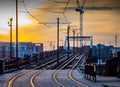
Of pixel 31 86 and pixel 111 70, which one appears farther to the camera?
pixel 111 70

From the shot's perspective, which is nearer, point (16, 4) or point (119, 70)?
point (119, 70)

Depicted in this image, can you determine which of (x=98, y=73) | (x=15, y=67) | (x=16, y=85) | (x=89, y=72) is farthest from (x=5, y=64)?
(x=16, y=85)

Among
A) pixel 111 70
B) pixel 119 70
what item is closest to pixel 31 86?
pixel 119 70

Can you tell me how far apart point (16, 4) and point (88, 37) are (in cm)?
11179

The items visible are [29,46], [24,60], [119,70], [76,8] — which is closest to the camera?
[119,70]

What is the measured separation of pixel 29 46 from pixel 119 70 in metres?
161

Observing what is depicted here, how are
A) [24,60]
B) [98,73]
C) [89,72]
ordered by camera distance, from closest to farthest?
[89,72], [98,73], [24,60]

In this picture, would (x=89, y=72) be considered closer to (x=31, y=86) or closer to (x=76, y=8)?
(x=31, y=86)

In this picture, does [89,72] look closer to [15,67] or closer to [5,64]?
[5,64]

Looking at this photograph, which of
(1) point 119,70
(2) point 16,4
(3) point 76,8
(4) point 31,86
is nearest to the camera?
(4) point 31,86

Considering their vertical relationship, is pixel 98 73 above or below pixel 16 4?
below

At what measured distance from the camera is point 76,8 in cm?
5041

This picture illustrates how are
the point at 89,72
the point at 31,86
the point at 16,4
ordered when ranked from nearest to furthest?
the point at 31,86
the point at 89,72
the point at 16,4

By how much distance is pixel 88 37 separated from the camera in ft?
543
